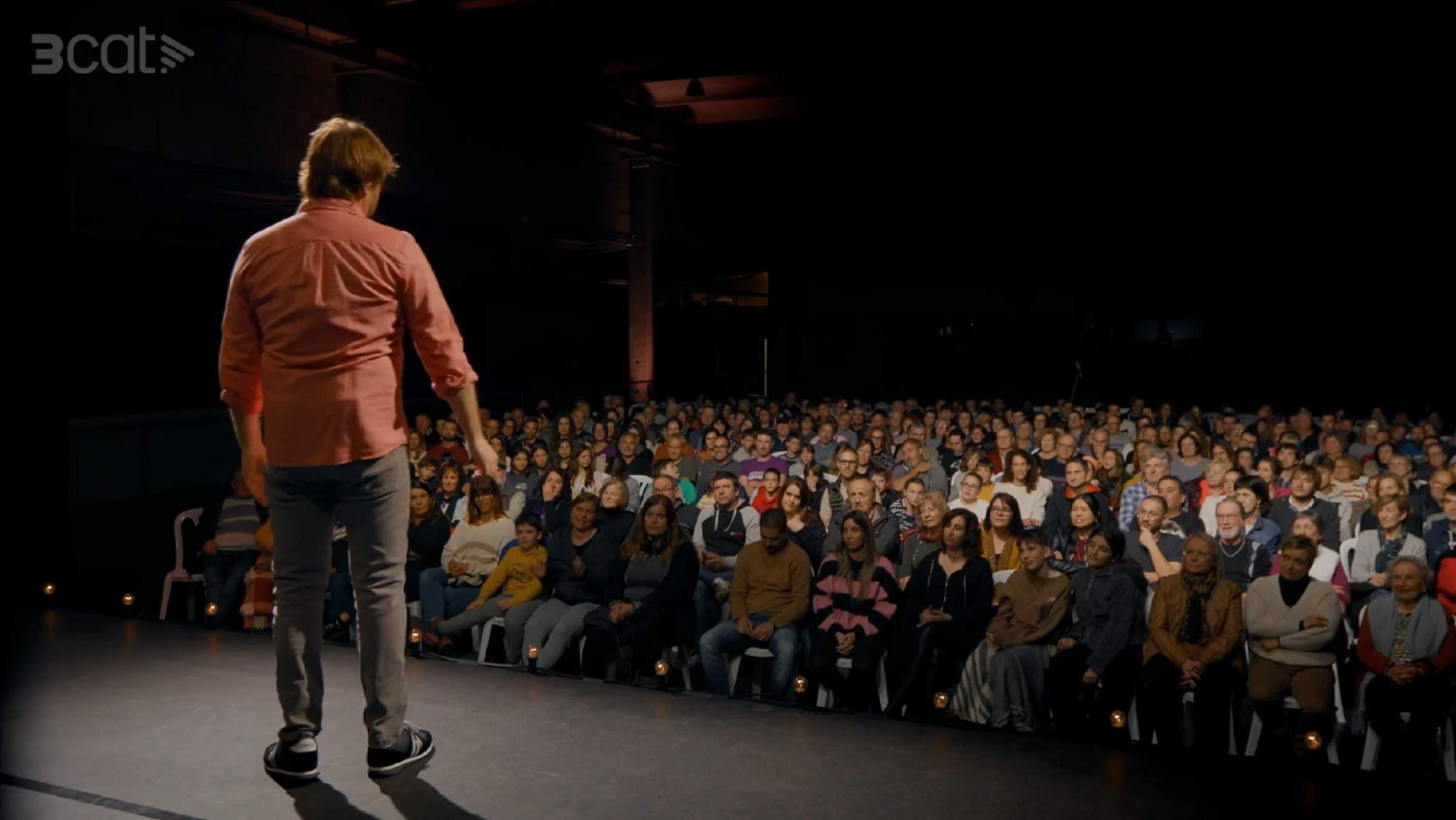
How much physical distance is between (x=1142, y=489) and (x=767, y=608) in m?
2.94

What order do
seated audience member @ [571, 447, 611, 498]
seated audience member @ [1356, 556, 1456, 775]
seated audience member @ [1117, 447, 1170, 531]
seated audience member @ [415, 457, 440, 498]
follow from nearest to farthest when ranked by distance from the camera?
seated audience member @ [1356, 556, 1456, 775] → seated audience member @ [1117, 447, 1170, 531] → seated audience member @ [415, 457, 440, 498] → seated audience member @ [571, 447, 611, 498]

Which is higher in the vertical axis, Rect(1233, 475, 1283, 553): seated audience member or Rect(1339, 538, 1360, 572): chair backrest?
Rect(1233, 475, 1283, 553): seated audience member

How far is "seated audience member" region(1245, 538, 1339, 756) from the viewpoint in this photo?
4.20 meters

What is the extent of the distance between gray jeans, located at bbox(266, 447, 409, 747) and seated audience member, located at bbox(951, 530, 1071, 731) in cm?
271

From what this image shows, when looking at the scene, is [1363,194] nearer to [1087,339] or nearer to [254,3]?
[1087,339]

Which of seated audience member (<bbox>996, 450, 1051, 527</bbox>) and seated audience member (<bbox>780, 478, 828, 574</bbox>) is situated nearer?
seated audience member (<bbox>780, 478, 828, 574</bbox>)

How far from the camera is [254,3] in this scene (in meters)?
9.73

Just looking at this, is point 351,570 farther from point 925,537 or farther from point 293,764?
point 925,537

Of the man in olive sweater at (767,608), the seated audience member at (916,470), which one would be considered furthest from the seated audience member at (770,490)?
the man in olive sweater at (767,608)

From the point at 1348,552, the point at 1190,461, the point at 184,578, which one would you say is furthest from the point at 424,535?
the point at 1190,461

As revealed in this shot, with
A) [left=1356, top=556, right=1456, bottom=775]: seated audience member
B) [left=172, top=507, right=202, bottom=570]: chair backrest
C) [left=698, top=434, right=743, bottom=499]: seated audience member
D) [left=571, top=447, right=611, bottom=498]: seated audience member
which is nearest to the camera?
[left=1356, top=556, right=1456, bottom=775]: seated audience member

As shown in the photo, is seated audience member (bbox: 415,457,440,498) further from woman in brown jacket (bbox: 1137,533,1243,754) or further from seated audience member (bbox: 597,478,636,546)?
woman in brown jacket (bbox: 1137,533,1243,754)

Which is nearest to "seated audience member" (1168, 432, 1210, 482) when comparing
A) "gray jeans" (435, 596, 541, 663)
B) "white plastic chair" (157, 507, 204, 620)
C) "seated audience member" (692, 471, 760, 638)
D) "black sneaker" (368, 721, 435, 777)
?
"seated audience member" (692, 471, 760, 638)

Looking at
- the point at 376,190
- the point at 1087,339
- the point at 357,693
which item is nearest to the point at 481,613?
the point at 357,693
